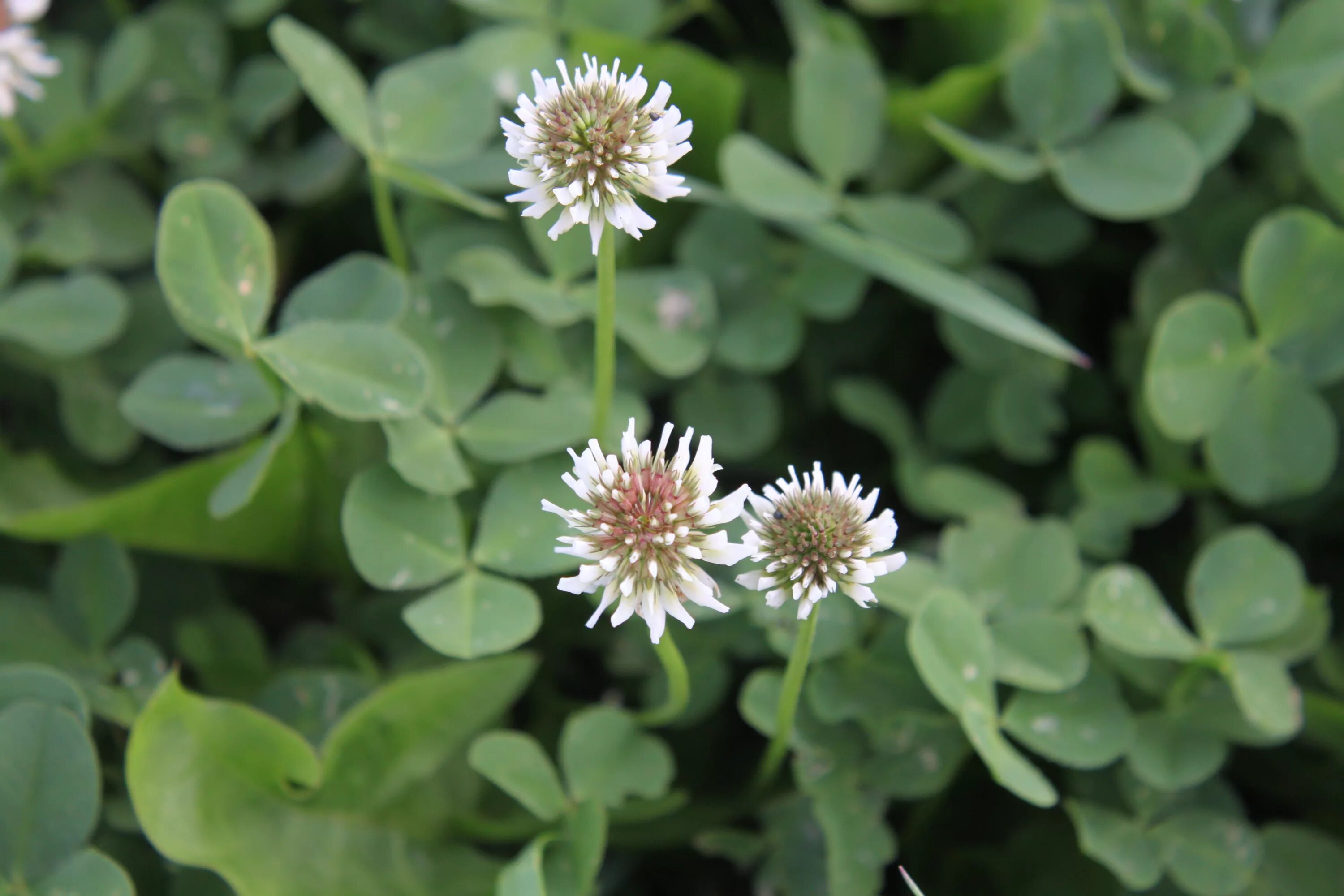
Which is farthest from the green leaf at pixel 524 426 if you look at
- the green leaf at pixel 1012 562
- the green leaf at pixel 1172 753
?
the green leaf at pixel 1172 753

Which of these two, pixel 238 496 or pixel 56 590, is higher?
pixel 238 496

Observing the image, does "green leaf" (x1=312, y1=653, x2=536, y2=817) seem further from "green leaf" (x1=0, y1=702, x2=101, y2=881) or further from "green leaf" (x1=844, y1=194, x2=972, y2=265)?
"green leaf" (x1=844, y1=194, x2=972, y2=265)

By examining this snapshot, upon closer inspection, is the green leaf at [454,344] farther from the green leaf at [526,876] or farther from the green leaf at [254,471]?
the green leaf at [526,876]

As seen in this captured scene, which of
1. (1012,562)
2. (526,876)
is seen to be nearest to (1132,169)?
(1012,562)

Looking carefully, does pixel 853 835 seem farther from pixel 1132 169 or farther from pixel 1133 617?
pixel 1132 169

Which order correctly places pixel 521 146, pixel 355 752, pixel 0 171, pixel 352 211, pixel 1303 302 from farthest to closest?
1. pixel 352 211
2. pixel 0 171
3. pixel 1303 302
4. pixel 355 752
5. pixel 521 146

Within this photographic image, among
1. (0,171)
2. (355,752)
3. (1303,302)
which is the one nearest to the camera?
(355,752)

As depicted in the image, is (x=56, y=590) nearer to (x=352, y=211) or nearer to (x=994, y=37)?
(x=352, y=211)

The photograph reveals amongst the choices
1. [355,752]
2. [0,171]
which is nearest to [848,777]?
[355,752]
